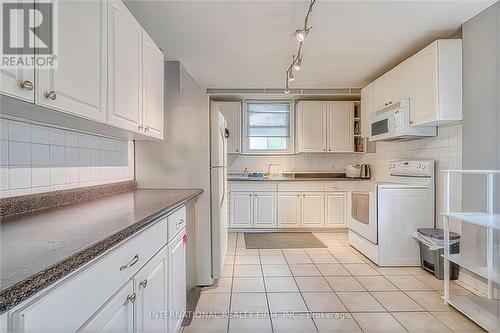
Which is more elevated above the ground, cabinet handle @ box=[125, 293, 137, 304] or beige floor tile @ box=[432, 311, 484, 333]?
cabinet handle @ box=[125, 293, 137, 304]

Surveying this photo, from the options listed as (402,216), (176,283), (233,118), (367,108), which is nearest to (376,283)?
(402,216)

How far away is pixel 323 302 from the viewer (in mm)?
2205

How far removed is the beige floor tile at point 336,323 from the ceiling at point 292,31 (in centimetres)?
225

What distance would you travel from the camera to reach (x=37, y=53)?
94 centimetres

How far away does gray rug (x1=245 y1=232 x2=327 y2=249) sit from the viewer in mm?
3783

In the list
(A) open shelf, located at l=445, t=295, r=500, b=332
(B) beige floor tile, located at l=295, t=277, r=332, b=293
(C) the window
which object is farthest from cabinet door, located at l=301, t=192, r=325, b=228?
(A) open shelf, located at l=445, t=295, r=500, b=332

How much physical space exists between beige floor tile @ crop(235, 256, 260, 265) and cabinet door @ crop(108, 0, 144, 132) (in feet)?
6.60

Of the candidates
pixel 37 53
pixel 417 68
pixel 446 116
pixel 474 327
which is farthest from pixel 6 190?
pixel 417 68

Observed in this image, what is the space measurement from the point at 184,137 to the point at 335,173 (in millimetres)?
3325

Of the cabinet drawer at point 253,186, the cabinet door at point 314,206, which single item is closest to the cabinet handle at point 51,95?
the cabinet drawer at point 253,186

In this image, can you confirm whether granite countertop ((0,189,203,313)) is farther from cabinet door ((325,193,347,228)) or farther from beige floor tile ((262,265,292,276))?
cabinet door ((325,193,347,228))

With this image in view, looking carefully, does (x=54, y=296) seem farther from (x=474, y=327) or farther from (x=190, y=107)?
(x=474, y=327)

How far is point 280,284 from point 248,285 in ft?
0.97

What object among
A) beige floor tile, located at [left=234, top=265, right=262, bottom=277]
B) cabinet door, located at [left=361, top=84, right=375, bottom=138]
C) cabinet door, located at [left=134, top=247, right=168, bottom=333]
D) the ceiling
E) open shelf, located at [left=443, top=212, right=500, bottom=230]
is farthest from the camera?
cabinet door, located at [left=361, top=84, right=375, bottom=138]
